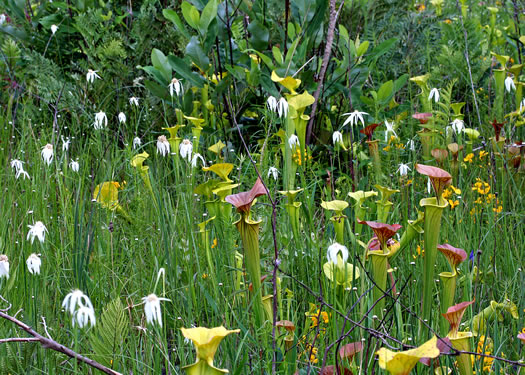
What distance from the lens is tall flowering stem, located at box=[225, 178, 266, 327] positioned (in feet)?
4.89

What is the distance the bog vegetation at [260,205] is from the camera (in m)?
1.54

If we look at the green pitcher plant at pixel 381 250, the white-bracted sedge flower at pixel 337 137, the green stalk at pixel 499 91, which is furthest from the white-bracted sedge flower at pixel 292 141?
the green stalk at pixel 499 91

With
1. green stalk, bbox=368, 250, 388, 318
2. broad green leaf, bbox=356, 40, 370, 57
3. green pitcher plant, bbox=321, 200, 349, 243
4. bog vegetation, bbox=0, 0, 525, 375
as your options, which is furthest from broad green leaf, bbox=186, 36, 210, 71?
green stalk, bbox=368, 250, 388, 318

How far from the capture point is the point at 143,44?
3889 millimetres

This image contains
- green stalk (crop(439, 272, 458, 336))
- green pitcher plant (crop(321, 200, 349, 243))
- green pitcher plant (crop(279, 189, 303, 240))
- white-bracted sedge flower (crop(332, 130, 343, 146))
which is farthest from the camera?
white-bracted sedge flower (crop(332, 130, 343, 146))

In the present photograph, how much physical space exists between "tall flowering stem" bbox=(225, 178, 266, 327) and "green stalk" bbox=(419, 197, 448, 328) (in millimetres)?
405

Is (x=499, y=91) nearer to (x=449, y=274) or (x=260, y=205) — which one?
(x=260, y=205)

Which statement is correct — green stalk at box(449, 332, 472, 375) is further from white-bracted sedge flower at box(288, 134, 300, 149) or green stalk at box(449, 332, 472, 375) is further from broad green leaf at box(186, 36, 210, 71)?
broad green leaf at box(186, 36, 210, 71)

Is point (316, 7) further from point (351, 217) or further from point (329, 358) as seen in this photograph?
point (329, 358)

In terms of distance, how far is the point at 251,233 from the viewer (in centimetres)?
155

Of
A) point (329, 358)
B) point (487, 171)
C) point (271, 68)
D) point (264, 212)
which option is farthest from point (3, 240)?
point (487, 171)

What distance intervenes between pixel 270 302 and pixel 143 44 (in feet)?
8.65

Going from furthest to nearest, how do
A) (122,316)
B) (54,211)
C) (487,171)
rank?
(487,171), (54,211), (122,316)

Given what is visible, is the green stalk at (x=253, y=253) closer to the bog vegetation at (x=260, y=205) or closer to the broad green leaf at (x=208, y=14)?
the bog vegetation at (x=260, y=205)
